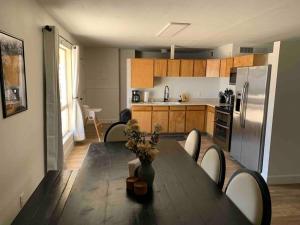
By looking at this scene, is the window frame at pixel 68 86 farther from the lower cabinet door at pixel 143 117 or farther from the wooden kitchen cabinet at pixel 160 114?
the wooden kitchen cabinet at pixel 160 114

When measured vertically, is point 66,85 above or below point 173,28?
below

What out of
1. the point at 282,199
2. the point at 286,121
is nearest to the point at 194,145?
the point at 282,199

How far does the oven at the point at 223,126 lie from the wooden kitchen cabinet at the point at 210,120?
0.90ft

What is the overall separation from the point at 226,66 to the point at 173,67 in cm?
130

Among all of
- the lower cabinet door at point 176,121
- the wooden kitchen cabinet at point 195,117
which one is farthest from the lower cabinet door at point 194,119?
the lower cabinet door at point 176,121

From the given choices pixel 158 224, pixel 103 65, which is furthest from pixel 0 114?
pixel 103 65

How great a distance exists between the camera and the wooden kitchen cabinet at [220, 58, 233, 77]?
5125mm

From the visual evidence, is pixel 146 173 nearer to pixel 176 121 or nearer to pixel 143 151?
pixel 143 151

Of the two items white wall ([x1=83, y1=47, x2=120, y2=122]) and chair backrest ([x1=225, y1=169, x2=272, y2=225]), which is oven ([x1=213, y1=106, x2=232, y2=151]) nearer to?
chair backrest ([x1=225, y1=169, x2=272, y2=225])

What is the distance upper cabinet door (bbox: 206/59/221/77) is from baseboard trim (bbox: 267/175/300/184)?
2863 mm

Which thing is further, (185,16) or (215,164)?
(185,16)

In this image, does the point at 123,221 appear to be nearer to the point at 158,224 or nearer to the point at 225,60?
the point at 158,224

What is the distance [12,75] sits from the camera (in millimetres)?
2012

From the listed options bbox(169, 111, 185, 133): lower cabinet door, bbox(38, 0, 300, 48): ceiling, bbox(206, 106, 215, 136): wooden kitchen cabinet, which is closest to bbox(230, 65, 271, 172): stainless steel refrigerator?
bbox(38, 0, 300, 48): ceiling
